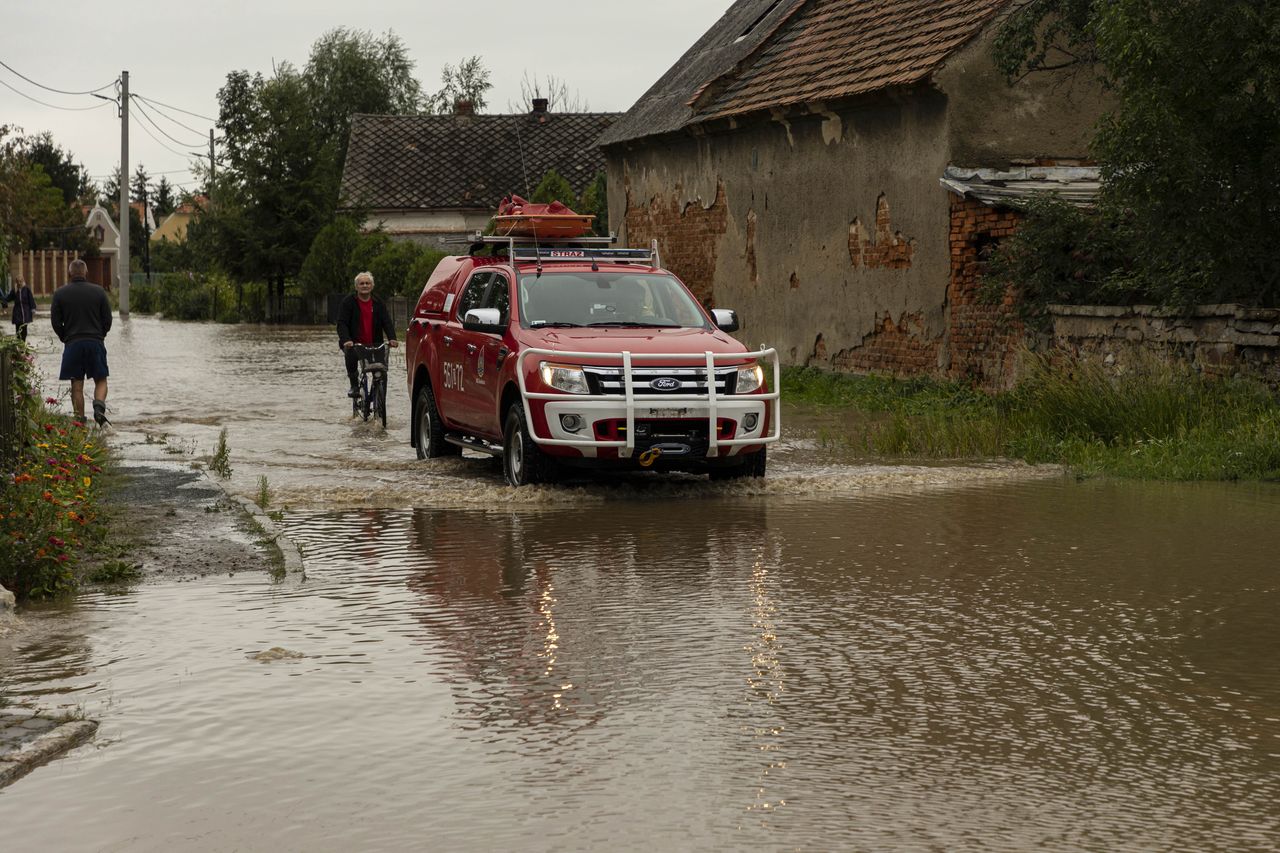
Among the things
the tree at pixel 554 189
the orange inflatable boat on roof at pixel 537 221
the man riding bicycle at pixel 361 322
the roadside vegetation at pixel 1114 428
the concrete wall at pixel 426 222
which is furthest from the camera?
the concrete wall at pixel 426 222

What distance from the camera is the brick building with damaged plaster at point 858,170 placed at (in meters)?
22.3

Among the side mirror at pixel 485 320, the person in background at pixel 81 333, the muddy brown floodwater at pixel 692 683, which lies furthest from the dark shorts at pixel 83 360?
the muddy brown floodwater at pixel 692 683

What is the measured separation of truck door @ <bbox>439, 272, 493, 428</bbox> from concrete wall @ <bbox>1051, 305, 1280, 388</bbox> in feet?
19.9

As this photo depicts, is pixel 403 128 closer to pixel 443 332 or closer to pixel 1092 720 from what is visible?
pixel 443 332

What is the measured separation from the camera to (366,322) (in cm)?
2022

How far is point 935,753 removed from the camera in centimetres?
591

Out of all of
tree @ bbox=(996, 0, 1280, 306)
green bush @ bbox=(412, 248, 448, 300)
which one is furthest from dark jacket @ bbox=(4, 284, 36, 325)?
tree @ bbox=(996, 0, 1280, 306)

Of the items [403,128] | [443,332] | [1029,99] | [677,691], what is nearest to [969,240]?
[1029,99]

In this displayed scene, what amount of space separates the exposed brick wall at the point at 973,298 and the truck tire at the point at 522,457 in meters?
9.16

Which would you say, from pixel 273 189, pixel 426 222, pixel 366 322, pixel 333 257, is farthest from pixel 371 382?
pixel 426 222

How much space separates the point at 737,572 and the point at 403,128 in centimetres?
5720

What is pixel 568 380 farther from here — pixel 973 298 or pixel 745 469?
pixel 973 298

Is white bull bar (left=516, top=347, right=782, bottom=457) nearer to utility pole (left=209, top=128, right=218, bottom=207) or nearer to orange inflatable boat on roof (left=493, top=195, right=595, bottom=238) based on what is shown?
orange inflatable boat on roof (left=493, top=195, right=595, bottom=238)

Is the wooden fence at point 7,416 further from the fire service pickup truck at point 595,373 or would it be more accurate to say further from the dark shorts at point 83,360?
the dark shorts at point 83,360
